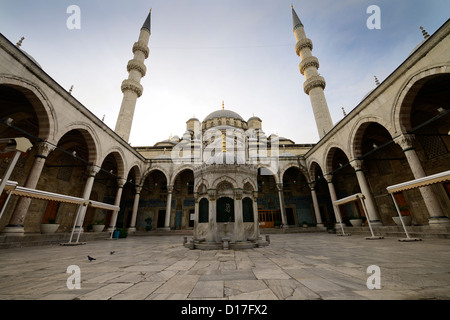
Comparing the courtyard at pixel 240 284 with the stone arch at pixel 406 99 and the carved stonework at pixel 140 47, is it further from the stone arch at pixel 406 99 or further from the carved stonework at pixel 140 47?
the carved stonework at pixel 140 47

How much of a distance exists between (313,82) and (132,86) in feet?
62.7

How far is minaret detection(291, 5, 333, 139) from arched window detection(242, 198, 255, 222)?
13748 mm

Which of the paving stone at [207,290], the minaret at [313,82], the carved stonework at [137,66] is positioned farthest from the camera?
the carved stonework at [137,66]

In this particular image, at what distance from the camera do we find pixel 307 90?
1998 cm

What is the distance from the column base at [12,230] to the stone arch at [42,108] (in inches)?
145

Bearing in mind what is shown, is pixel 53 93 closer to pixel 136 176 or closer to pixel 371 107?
pixel 136 176

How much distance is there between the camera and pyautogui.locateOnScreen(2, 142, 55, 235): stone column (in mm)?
7008

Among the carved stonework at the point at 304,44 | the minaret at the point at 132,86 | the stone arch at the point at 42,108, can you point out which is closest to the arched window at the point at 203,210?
the stone arch at the point at 42,108

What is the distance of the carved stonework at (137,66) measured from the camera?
1995cm

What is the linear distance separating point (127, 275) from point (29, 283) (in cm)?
120

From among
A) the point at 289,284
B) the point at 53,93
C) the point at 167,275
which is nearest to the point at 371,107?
the point at 289,284

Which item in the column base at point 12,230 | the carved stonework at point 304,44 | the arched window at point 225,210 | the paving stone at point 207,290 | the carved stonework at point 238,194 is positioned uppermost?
the carved stonework at point 304,44

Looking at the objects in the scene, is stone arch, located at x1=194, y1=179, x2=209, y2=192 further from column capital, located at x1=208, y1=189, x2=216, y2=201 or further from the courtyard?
the courtyard
